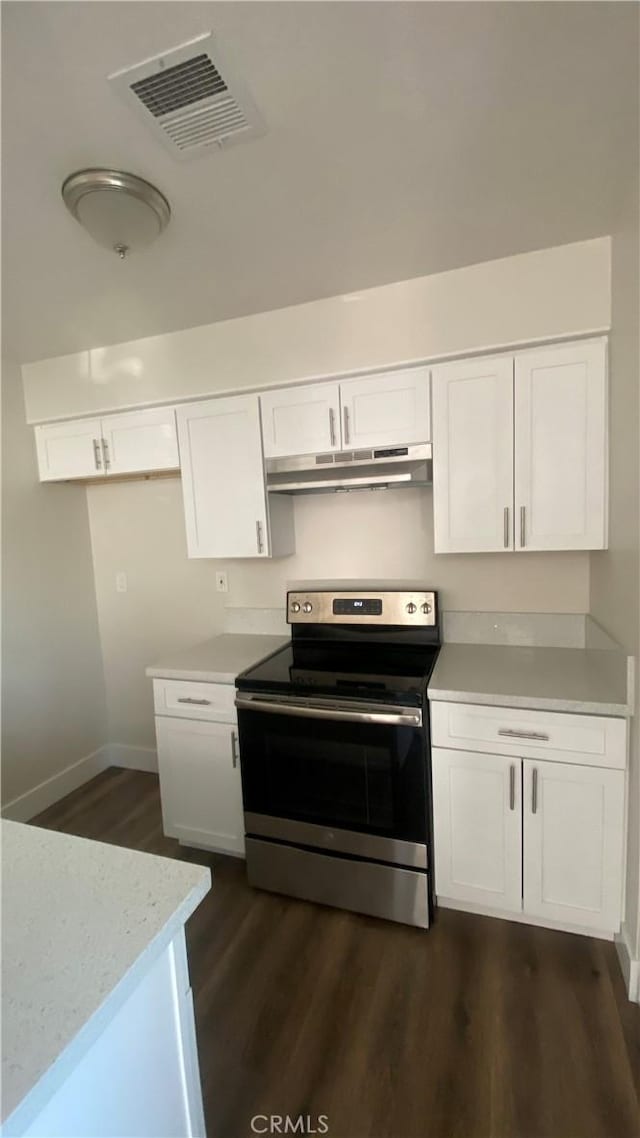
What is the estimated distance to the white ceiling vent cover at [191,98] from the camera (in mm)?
1016

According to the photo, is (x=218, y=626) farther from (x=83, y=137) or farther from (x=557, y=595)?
(x=83, y=137)

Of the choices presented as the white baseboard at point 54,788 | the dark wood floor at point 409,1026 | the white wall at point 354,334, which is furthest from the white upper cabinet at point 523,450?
the white baseboard at point 54,788

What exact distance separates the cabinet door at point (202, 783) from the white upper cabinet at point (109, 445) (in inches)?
49.3

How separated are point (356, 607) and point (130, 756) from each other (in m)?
1.92

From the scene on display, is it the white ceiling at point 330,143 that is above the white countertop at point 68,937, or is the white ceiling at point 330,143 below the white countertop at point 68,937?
above

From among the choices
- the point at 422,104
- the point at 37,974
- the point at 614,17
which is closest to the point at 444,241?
the point at 422,104

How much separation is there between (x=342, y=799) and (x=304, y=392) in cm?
166

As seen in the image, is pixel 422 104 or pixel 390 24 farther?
pixel 422 104

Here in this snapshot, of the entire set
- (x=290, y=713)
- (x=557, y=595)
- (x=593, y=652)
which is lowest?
(x=290, y=713)

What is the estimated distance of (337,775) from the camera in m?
1.86

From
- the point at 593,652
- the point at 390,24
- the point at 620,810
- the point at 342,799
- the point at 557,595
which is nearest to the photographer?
the point at 390,24

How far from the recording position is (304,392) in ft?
6.91

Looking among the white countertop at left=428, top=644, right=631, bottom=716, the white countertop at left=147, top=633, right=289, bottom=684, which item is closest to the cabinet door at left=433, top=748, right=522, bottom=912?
the white countertop at left=428, top=644, right=631, bottom=716

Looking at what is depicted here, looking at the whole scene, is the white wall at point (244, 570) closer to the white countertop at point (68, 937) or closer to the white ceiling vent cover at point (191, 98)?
the white ceiling vent cover at point (191, 98)
